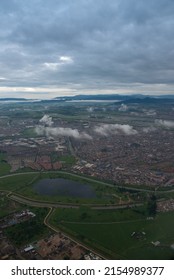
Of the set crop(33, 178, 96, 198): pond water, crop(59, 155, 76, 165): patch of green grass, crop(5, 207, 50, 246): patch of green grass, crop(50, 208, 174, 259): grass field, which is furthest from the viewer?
crop(59, 155, 76, 165): patch of green grass

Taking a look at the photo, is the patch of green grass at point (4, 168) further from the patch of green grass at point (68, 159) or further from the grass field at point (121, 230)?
the grass field at point (121, 230)

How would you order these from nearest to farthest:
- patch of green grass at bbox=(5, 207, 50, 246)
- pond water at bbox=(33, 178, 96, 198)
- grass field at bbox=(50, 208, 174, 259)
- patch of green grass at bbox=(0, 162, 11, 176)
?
grass field at bbox=(50, 208, 174, 259), patch of green grass at bbox=(5, 207, 50, 246), pond water at bbox=(33, 178, 96, 198), patch of green grass at bbox=(0, 162, 11, 176)

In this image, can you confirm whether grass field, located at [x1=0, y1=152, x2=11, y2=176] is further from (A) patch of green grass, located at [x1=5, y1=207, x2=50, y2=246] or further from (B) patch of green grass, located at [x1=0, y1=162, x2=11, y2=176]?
(A) patch of green grass, located at [x1=5, y1=207, x2=50, y2=246]

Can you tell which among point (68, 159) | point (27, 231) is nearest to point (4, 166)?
point (68, 159)

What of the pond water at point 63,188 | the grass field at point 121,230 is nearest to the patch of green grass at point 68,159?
the pond water at point 63,188

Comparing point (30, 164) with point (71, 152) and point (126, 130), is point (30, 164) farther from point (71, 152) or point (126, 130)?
point (126, 130)

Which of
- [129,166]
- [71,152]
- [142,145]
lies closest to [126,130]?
[142,145]

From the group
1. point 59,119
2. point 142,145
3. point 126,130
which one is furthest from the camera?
point 59,119

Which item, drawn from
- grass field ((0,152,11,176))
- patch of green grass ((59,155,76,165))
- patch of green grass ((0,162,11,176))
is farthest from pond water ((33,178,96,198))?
patch of green grass ((59,155,76,165))
